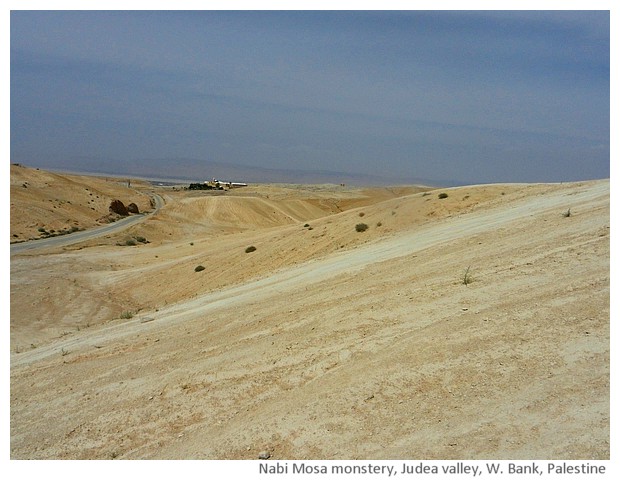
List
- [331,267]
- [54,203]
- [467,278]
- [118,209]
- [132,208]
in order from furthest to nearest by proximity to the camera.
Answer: [132,208] → [118,209] → [54,203] → [331,267] → [467,278]

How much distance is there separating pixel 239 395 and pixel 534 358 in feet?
13.4

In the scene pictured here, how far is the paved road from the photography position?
40031mm

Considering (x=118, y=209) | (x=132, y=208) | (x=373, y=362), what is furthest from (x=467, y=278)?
(x=132, y=208)

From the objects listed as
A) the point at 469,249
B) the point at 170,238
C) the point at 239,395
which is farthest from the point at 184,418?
the point at 170,238

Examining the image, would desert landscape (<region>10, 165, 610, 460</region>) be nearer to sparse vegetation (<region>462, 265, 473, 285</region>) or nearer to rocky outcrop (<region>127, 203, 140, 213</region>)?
sparse vegetation (<region>462, 265, 473, 285</region>)

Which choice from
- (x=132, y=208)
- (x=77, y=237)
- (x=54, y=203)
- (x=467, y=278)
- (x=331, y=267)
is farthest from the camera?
(x=132, y=208)

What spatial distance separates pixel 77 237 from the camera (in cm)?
4591

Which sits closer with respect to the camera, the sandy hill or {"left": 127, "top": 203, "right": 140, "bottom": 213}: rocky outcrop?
the sandy hill

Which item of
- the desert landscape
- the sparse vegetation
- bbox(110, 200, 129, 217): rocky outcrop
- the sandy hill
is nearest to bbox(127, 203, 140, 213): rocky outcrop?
bbox(110, 200, 129, 217): rocky outcrop

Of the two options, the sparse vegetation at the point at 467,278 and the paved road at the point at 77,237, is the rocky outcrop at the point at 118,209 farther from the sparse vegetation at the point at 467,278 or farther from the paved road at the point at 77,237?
the sparse vegetation at the point at 467,278

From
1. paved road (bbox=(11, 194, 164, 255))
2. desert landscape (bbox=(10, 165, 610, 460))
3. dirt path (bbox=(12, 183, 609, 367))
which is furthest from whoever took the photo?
paved road (bbox=(11, 194, 164, 255))

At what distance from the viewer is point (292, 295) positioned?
43.7 ft

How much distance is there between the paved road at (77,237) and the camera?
131ft

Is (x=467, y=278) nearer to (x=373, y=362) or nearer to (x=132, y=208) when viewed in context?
(x=373, y=362)
